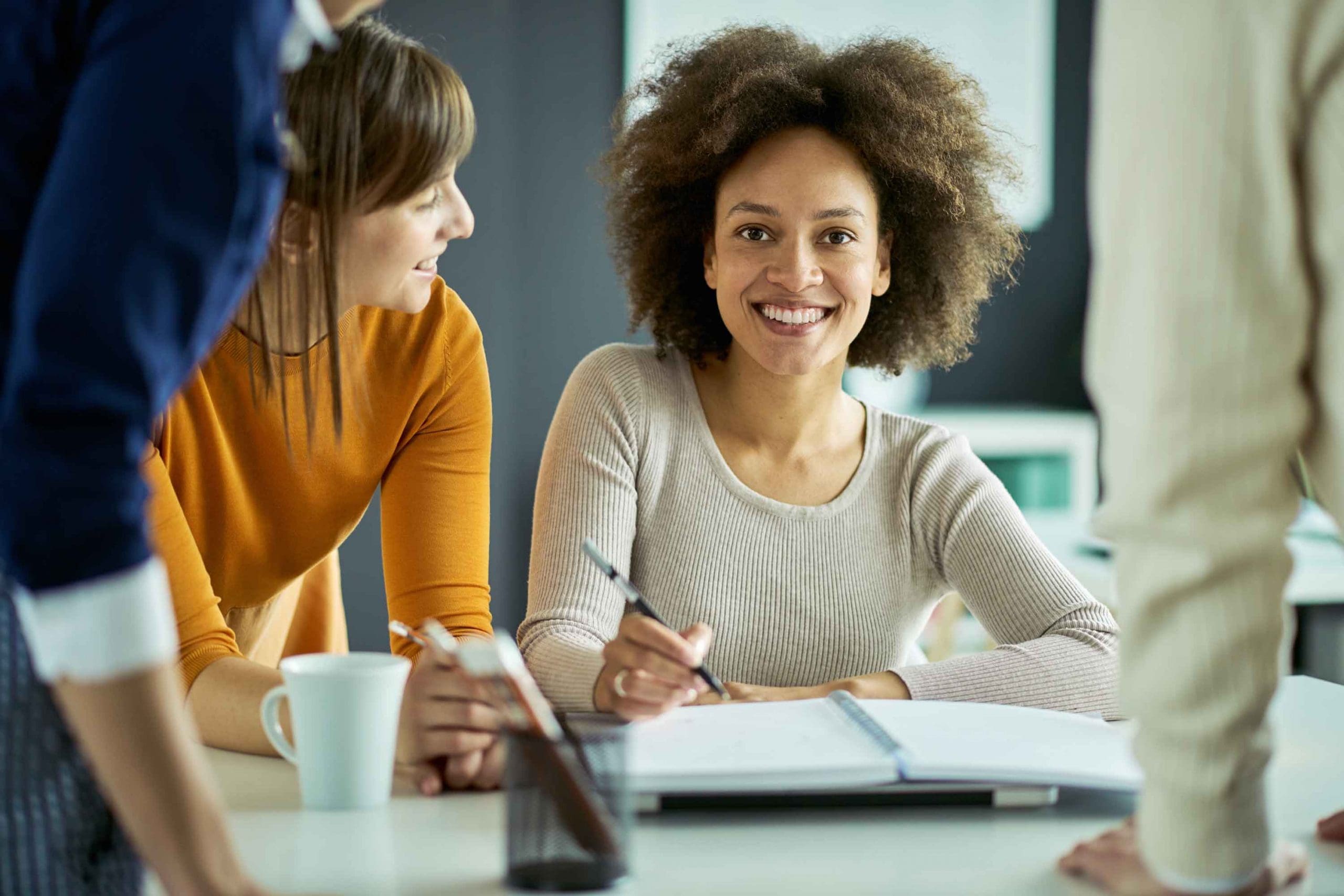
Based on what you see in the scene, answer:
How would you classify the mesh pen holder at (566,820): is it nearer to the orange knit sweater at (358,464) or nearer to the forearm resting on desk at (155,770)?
the forearm resting on desk at (155,770)

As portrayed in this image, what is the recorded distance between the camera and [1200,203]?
61 cm

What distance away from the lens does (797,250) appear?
5.22 ft

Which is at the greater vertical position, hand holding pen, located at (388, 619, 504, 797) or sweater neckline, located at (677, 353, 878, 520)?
sweater neckline, located at (677, 353, 878, 520)

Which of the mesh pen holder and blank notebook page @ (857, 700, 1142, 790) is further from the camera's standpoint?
blank notebook page @ (857, 700, 1142, 790)

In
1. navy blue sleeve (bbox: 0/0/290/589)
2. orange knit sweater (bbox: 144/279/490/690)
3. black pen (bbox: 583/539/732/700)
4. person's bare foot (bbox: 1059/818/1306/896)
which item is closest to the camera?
navy blue sleeve (bbox: 0/0/290/589)

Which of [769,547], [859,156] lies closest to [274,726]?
[769,547]

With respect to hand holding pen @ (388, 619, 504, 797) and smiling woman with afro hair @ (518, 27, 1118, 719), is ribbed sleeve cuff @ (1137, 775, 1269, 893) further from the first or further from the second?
smiling woman with afro hair @ (518, 27, 1118, 719)

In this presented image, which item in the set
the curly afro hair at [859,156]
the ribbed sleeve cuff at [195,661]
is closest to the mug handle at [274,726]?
the ribbed sleeve cuff at [195,661]

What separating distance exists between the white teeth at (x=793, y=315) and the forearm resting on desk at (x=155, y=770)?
1.14m

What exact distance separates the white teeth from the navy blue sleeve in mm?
1114

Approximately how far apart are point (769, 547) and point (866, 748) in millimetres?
652

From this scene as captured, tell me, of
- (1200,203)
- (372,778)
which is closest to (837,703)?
(372,778)

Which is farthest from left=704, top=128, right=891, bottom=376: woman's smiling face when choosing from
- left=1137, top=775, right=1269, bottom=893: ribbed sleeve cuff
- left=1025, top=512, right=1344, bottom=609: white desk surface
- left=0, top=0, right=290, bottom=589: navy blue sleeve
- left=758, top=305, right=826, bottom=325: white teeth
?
left=1025, top=512, right=1344, bottom=609: white desk surface

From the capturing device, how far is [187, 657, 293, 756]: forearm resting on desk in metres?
1.05
